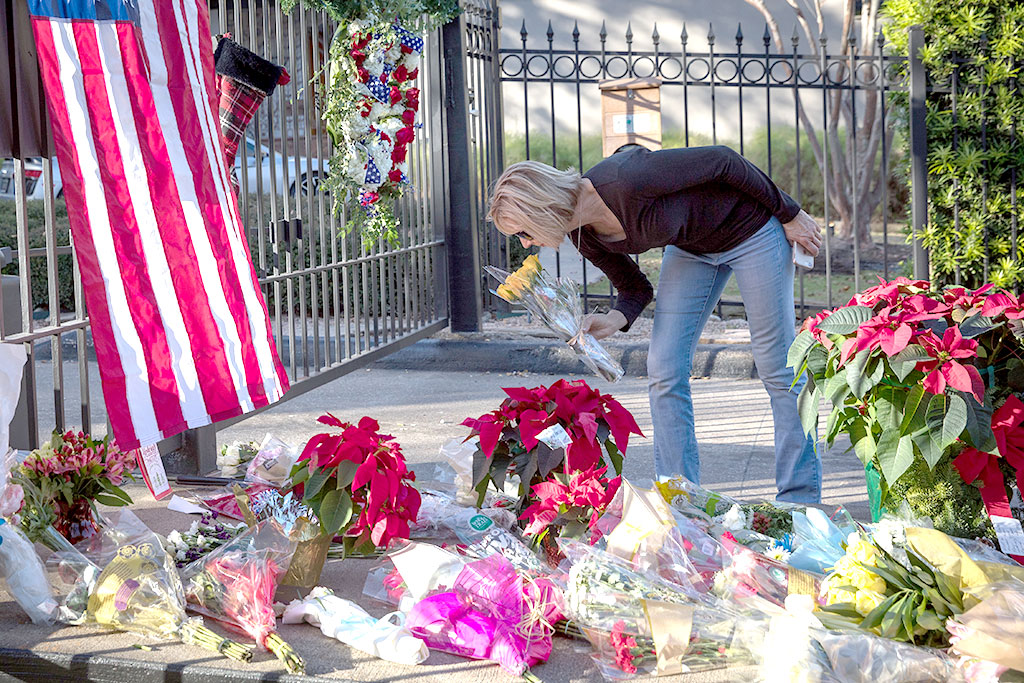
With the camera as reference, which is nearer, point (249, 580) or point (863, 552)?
point (863, 552)

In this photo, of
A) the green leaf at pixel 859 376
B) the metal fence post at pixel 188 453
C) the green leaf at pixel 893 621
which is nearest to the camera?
the green leaf at pixel 893 621

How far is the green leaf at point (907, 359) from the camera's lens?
2715 mm

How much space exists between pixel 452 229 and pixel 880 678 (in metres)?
5.43

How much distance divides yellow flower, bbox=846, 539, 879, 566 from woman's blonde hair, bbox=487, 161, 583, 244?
1.40m

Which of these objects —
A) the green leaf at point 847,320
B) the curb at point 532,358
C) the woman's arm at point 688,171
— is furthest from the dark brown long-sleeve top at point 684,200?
the curb at point 532,358

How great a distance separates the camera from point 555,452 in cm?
300

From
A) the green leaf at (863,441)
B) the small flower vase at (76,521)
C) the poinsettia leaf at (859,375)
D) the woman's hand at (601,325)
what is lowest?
the small flower vase at (76,521)

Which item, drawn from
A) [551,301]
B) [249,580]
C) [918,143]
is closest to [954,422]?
[551,301]

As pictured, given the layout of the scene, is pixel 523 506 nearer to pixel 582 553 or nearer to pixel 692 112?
pixel 582 553

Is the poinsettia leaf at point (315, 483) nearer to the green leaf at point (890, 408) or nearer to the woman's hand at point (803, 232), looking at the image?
Answer: the green leaf at point (890, 408)

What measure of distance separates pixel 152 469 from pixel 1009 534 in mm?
2502

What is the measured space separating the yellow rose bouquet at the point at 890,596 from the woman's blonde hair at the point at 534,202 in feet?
4.67

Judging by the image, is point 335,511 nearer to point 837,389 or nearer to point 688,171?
point 837,389

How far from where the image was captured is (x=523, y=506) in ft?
10.5
